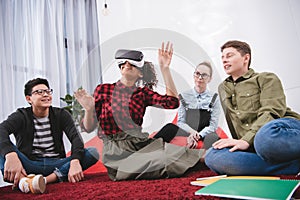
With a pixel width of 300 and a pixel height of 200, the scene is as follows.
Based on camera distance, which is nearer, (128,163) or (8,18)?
(128,163)

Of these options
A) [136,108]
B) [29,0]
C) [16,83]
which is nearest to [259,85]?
[136,108]

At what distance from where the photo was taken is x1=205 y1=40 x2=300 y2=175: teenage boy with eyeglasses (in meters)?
0.91

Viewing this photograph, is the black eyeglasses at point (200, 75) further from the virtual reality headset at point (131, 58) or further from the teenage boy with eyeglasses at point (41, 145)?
the teenage boy with eyeglasses at point (41, 145)

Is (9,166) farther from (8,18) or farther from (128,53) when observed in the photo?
(8,18)

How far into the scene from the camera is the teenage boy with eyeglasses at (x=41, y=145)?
1.09m

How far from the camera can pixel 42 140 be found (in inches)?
49.3

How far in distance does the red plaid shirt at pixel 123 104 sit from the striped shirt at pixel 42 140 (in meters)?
→ 0.27

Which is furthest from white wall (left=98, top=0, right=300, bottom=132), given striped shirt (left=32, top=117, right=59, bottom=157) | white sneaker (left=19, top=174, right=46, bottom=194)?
Result: white sneaker (left=19, top=174, right=46, bottom=194)

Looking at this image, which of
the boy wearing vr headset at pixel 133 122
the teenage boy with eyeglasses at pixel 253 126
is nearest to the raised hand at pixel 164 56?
→ the boy wearing vr headset at pixel 133 122

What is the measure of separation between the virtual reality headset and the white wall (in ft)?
0.28

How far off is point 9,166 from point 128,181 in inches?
17.0

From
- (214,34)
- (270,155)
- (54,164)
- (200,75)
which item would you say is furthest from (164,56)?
(214,34)

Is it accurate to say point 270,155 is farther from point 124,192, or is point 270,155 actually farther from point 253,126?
point 124,192

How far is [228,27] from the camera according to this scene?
1792mm
